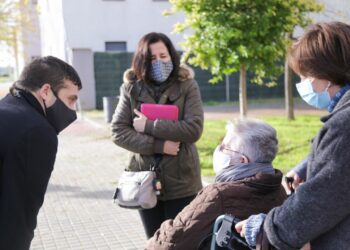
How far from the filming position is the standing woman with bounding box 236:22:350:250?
1.81 metres

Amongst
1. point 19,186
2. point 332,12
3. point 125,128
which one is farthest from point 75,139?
point 19,186

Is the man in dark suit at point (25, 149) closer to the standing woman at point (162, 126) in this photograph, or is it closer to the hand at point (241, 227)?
the hand at point (241, 227)

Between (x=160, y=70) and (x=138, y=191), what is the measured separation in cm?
86

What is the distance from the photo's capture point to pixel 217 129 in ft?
43.5

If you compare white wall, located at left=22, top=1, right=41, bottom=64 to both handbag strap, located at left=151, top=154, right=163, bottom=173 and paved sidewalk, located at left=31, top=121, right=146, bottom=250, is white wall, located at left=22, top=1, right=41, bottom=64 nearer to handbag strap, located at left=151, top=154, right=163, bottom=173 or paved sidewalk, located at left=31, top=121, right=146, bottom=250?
paved sidewalk, located at left=31, top=121, right=146, bottom=250

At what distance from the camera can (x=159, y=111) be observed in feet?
11.7

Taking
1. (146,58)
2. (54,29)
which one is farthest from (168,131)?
(54,29)

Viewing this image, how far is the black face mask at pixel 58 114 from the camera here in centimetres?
246

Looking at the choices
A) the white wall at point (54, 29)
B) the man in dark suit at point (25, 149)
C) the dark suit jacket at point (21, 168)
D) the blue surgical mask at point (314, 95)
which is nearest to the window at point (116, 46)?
the white wall at point (54, 29)

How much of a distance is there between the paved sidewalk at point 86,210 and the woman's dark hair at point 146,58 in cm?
236

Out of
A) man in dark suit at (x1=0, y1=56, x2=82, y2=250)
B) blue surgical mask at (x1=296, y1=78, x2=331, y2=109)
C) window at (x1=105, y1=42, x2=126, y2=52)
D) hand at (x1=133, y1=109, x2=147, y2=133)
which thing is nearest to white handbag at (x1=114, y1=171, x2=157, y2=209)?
hand at (x1=133, y1=109, x2=147, y2=133)

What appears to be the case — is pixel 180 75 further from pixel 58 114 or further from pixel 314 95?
pixel 314 95

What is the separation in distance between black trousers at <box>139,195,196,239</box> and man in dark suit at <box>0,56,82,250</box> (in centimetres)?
132

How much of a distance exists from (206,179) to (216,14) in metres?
3.22
